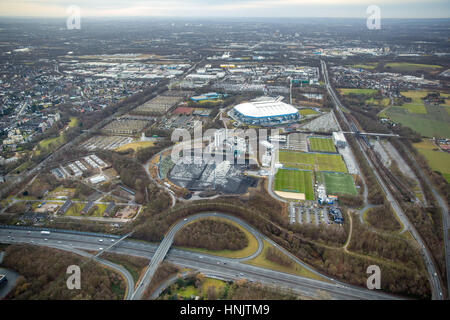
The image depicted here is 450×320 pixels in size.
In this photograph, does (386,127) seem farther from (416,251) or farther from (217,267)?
(217,267)

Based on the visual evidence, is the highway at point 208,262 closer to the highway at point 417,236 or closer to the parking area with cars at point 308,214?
the highway at point 417,236

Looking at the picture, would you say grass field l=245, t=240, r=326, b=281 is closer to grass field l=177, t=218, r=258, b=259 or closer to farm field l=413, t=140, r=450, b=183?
grass field l=177, t=218, r=258, b=259

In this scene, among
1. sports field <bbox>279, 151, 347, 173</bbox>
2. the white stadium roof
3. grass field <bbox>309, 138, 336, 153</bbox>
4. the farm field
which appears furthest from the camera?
the white stadium roof

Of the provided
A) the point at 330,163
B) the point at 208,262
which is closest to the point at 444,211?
the point at 330,163

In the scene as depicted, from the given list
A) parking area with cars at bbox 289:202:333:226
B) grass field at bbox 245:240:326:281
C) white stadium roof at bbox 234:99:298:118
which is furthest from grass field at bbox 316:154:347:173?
grass field at bbox 245:240:326:281

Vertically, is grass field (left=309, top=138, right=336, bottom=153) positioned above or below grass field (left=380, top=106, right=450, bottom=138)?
below

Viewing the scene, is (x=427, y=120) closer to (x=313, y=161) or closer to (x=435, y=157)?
(x=435, y=157)

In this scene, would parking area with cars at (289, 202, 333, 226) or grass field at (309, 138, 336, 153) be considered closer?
parking area with cars at (289, 202, 333, 226)
